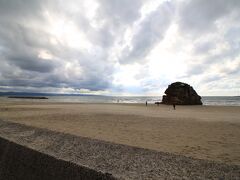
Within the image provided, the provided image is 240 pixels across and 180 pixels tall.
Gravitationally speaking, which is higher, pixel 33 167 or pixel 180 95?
pixel 180 95

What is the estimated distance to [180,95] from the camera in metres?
55.3

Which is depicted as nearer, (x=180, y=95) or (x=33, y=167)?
(x=33, y=167)

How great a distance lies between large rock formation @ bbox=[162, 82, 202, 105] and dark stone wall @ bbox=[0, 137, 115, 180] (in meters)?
53.0

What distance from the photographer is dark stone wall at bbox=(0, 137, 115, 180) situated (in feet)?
7.95

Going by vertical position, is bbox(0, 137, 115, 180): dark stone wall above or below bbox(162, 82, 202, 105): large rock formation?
below

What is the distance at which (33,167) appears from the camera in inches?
114

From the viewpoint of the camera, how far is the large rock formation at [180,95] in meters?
54.9

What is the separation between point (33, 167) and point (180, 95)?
55478 mm

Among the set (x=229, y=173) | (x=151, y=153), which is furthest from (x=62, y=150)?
(x=229, y=173)

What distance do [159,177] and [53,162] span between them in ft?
4.73

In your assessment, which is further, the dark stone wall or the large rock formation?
the large rock formation

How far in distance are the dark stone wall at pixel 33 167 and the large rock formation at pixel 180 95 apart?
53004mm

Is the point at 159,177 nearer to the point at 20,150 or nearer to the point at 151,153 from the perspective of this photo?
the point at 151,153

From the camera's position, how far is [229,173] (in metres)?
2.40
